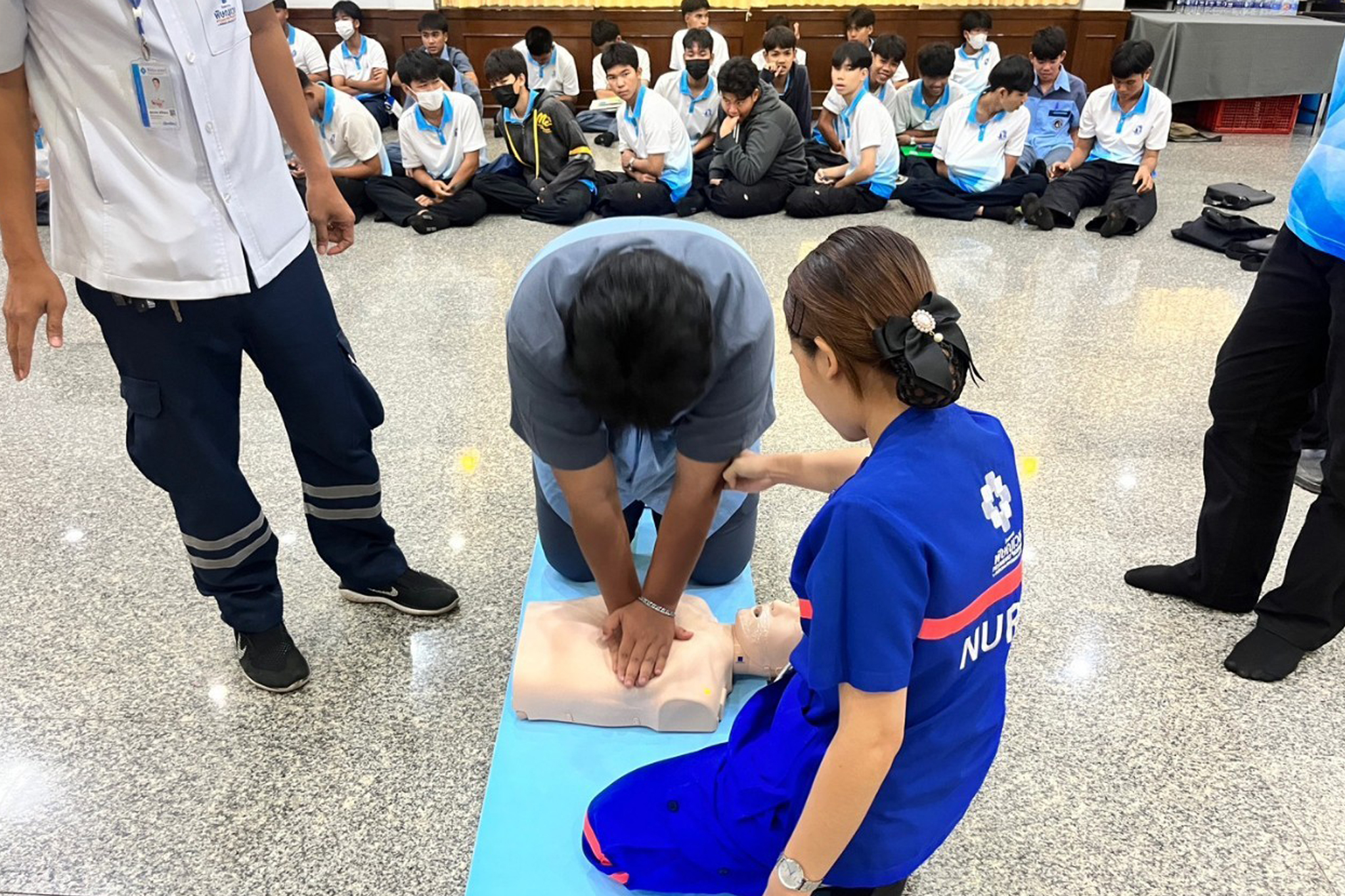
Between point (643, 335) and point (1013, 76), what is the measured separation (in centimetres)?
429

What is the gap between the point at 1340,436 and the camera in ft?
5.05

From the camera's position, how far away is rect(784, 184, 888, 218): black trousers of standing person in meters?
4.68

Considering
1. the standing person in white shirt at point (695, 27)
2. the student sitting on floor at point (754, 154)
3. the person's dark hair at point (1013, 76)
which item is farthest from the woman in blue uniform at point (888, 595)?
the standing person in white shirt at point (695, 27)

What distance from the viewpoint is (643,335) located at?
1.00 metres

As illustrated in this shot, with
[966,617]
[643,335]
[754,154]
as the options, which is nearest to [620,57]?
[754,154]

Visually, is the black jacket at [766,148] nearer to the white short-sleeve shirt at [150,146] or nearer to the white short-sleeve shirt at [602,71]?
the white short-sleeve shirt at [602,71]

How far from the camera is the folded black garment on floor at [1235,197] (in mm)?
4414

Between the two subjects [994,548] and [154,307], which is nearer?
[994,548]

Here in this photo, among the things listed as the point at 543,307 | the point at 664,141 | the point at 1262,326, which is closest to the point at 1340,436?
the point at 1262,326

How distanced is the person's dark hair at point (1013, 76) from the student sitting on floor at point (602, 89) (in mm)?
2653

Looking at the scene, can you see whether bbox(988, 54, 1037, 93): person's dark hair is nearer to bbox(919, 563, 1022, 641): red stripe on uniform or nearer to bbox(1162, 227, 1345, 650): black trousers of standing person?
bbox(1162, 227, 1345, 650): black trousers of standing person

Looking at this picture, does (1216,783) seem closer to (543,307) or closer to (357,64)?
(543,307)

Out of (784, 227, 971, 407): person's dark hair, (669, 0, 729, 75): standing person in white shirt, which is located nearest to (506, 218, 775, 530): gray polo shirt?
(784, 227, 971, 407): person's dark hair

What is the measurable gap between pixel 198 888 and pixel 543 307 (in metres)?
1.00
